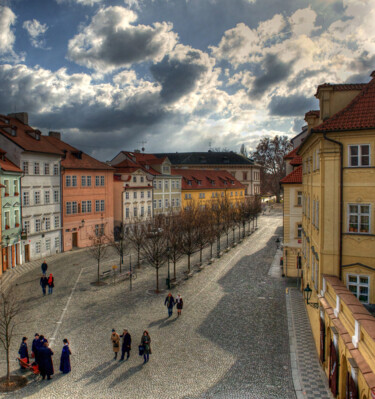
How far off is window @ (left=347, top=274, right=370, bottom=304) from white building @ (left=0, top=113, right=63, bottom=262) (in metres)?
28.8

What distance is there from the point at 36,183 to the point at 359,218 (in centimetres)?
3129

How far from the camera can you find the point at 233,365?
15.3 metres

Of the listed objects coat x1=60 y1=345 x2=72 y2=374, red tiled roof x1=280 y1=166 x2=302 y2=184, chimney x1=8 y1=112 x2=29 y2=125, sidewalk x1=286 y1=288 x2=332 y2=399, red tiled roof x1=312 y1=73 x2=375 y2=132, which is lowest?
sidewalk x1=286 y1=288 x2=332 y2=399

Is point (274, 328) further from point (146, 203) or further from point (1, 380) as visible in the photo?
point (146, 203)

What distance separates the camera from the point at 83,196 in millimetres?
44000

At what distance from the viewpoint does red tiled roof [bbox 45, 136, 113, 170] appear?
4245 centimetres

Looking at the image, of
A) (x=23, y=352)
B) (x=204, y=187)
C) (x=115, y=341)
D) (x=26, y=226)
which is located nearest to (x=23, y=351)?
(x=23, y=352)

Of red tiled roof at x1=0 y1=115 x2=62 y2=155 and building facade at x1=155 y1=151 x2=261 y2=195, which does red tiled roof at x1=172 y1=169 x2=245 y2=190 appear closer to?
building facade at x1=155 y1=151 x2=261 y2=195

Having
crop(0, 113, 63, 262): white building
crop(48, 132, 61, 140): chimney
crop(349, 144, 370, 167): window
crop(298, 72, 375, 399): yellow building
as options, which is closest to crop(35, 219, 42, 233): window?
crop(0, 113, 63, 262): white building

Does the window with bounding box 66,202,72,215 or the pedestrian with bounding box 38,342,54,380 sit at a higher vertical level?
the window with bounding box 66,202,72,215

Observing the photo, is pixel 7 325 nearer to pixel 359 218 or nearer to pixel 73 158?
pixel 359 218

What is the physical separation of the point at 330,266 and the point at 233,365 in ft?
18.3

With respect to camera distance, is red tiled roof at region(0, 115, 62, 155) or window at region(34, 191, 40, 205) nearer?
red tiled roof at region(0, 115, 62, 155)

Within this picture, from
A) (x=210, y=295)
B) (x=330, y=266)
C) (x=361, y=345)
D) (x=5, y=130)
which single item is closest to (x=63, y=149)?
(x=5, y=130)
